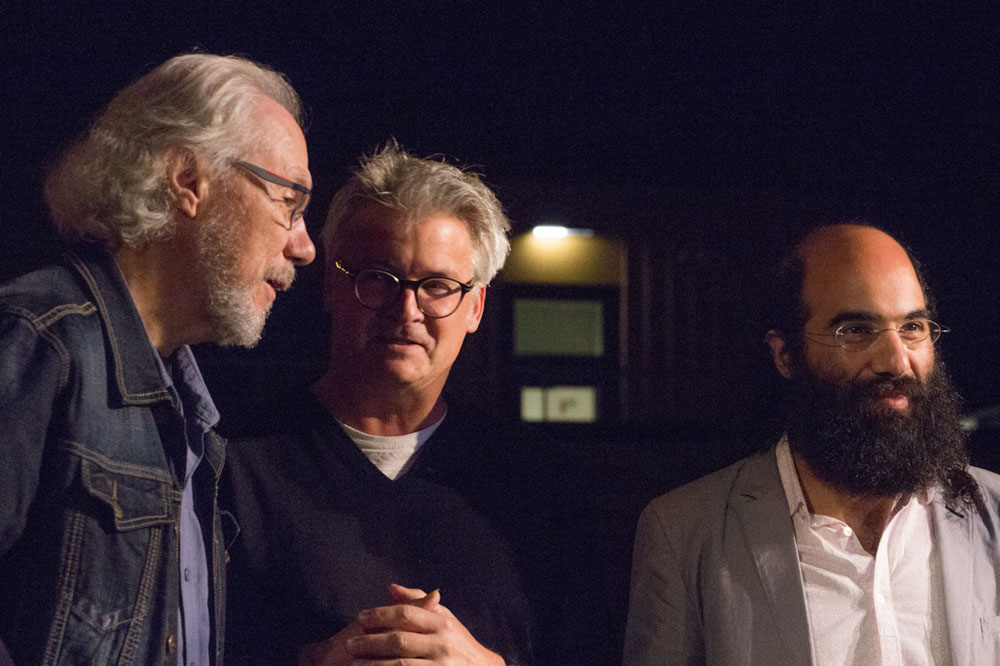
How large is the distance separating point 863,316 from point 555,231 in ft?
23.1

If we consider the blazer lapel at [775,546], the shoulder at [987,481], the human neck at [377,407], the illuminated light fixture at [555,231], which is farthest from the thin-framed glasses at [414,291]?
the illuminated light fixture at [555,231]

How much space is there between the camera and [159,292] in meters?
1.66

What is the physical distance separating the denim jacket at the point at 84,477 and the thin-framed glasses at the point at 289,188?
0.33 meters

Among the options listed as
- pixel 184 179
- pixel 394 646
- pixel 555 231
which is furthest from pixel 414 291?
pixel 555 231

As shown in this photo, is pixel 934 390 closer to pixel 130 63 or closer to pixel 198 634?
pixel 198 634

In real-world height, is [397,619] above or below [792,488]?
below

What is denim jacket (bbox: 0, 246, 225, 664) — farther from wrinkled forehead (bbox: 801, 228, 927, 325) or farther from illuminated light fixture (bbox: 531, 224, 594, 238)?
illuminated light fixture (bbox: 531, 224, 594, 238)

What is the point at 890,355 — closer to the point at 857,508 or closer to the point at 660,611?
the point at 857,508

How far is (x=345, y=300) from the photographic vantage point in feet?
7.22

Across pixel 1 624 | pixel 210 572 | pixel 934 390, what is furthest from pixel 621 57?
pixel 1 624

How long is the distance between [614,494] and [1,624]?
160 centimetres

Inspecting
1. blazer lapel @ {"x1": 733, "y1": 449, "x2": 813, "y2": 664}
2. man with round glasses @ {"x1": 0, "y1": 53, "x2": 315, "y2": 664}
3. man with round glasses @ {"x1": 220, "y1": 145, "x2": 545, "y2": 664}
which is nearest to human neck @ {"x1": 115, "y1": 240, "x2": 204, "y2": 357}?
man with round glasses @ {"x1": 0, "y1": 53, "x2": 315, "y2": 664}

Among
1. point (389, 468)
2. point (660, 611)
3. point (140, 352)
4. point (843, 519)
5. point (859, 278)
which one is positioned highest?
point (859, 278)

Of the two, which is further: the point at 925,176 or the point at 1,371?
the point at 925,176
